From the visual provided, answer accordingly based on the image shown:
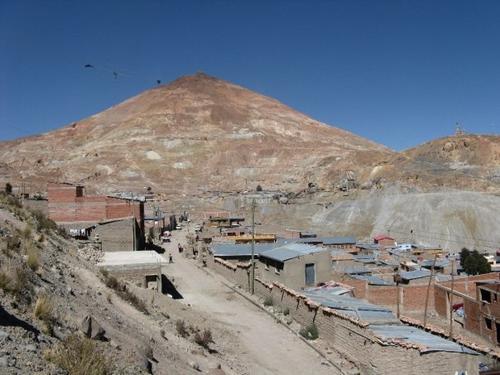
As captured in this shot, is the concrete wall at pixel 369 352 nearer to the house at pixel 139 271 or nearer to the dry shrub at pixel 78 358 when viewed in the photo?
the house at pixel 139 271

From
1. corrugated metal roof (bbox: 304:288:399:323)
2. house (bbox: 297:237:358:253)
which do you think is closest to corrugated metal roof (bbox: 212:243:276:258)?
corrugated metal roof (bbox: 304:288:399:323)

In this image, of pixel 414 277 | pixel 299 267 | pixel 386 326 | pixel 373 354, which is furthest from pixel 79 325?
pixel 414 277

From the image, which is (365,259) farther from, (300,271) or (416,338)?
(416,338)

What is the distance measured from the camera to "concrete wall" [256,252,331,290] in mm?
26594

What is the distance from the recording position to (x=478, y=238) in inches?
2277

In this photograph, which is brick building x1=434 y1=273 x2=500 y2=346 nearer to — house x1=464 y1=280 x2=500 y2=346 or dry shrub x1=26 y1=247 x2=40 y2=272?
house x1=464 y1=280 x2=500 y2=346

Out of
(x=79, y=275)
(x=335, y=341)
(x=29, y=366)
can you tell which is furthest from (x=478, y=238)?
(x=29, y=366)

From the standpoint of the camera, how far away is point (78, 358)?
22.9ft

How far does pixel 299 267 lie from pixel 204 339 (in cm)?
1228

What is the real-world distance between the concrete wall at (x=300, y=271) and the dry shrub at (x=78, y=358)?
1921 cm

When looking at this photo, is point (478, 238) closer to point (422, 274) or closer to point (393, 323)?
point (422, 274)

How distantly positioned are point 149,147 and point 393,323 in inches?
5078

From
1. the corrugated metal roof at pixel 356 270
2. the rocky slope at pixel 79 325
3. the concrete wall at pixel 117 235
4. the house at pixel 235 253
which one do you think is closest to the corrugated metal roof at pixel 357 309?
the rocky slope at pixel 79 325

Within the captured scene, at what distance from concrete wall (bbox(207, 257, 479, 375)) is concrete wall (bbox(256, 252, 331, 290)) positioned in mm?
5998
